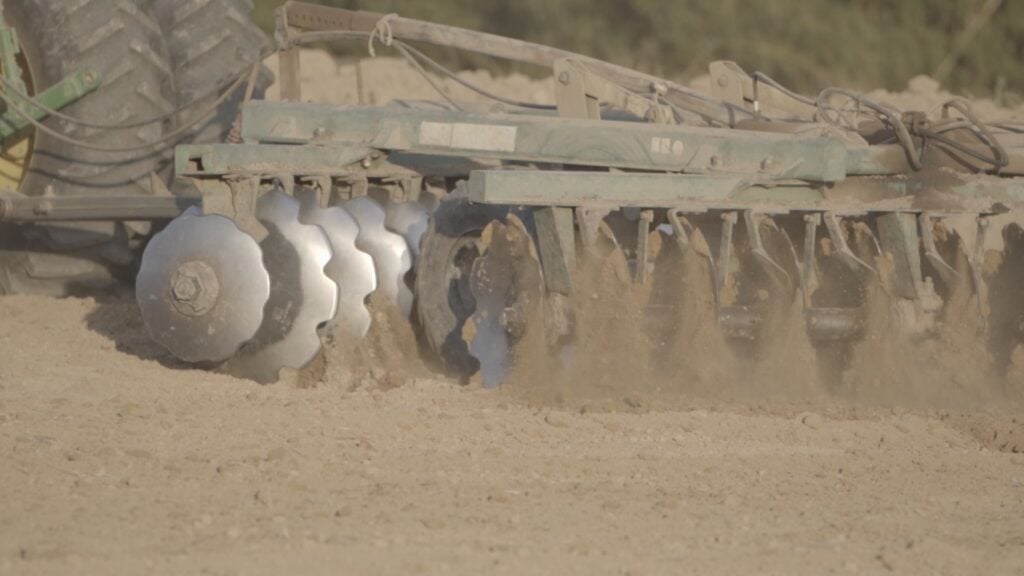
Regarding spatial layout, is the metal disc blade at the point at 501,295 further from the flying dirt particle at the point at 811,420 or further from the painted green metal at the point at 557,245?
the flying dirt particle at the point at 811,420

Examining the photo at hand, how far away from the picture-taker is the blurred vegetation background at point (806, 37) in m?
14.9

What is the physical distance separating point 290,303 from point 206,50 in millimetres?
2130

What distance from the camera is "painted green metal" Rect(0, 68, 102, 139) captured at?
7.10m

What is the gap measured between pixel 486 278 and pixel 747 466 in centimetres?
125

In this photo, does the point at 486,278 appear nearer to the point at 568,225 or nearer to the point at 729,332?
the point at 568,225

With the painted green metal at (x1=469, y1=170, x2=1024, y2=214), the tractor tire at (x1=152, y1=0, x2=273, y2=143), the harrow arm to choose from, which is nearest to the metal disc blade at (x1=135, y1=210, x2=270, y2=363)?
the painted green metal at (x1=469, y1=170, x2=1024, y2=214)

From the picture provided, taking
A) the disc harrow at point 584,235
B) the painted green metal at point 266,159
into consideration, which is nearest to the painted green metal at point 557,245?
the disc harrow at point 584,235

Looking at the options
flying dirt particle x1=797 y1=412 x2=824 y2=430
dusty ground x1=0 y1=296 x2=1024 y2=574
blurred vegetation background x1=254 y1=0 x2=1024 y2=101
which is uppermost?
blurred vegetation background x1=254 y1=0 x2=1024 y2=101

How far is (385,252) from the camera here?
6.24m

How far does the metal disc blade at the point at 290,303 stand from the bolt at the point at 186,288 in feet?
0.77

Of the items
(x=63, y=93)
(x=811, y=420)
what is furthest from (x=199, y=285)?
(x=811, y=420)

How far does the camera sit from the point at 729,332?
18.6ft

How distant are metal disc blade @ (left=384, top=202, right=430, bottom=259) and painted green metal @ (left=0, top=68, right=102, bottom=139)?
1.54 meters

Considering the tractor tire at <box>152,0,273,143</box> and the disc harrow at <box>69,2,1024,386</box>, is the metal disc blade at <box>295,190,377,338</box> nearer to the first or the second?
the disc harrow at <box>69,2,1024,386</box>
